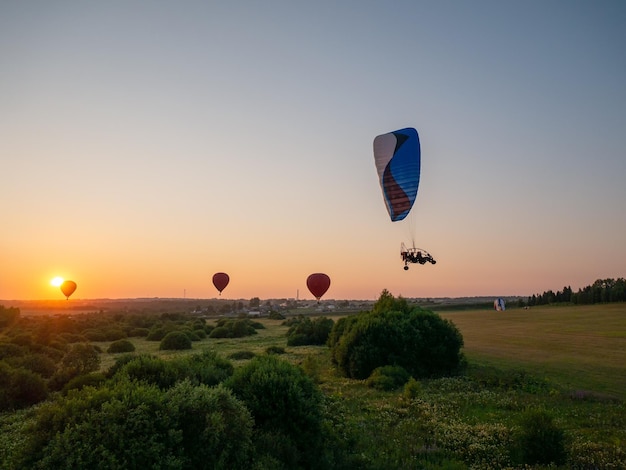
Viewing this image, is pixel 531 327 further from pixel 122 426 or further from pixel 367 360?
pixel 122 426

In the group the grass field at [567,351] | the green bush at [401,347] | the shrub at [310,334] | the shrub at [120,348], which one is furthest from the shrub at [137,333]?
the grass field at [567,351]

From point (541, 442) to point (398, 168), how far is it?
20.7 metres

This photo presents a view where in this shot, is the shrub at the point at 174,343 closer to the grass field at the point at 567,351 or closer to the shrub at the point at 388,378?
the shrub at the point at 388,378

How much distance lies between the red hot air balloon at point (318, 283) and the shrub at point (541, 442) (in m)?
42.1

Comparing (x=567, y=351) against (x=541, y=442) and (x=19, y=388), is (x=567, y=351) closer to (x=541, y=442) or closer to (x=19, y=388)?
(x=541, y=442)

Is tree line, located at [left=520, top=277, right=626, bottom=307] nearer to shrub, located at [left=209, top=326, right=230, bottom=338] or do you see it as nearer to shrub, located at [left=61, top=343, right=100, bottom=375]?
shrub, located at [left=209, top=326, right=230, bottom=338]

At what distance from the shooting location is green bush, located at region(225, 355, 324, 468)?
1082 centimetres

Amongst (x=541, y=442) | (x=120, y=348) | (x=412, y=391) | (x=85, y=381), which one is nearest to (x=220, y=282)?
(x=120, y=348)

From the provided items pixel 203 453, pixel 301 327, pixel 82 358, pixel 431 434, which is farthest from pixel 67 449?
pixel 301 327

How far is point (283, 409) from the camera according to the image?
11742mm

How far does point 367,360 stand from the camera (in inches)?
1085

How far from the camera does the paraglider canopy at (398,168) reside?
96.3 feet

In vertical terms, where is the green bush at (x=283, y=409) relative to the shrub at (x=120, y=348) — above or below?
above

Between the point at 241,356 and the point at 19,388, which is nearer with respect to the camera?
the point at 19,388
